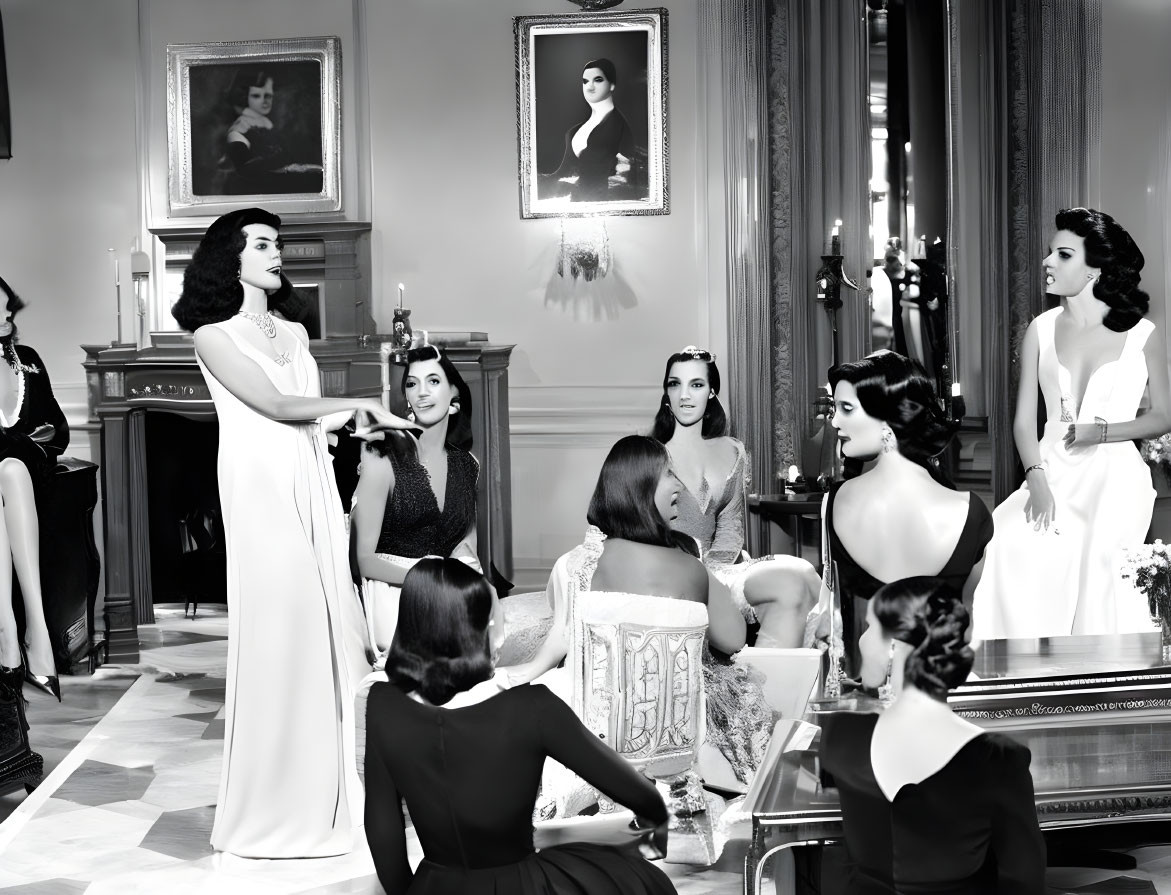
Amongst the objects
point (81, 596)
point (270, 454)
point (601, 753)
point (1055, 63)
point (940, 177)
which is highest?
point (1055, 63)

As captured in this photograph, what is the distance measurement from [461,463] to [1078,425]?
6.93 feet

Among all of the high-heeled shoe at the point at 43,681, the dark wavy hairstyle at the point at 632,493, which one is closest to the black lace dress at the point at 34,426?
the high-heeled shoe at the point at 43,681

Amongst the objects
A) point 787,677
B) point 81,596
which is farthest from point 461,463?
point 81,596

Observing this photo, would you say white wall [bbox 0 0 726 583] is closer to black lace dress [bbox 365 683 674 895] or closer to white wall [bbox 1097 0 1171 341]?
white wall [bbox 1097 0 1171 341]

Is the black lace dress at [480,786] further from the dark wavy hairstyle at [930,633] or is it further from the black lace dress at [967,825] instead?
the dark wavy hairstyle at [930,633]

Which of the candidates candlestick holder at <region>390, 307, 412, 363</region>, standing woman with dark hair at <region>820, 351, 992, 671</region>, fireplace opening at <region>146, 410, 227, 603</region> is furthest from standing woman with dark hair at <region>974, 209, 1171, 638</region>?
fireplace opening at <region>146, 410, 227, 603</region>

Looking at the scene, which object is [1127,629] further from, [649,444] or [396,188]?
[396,188]

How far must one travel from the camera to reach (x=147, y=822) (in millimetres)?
4473

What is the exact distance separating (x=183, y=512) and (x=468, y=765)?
6.98 m

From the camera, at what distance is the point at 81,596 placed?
690 cm

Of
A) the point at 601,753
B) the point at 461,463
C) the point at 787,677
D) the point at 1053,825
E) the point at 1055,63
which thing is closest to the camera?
the point at 601,753

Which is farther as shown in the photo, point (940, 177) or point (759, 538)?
point (759, 538)

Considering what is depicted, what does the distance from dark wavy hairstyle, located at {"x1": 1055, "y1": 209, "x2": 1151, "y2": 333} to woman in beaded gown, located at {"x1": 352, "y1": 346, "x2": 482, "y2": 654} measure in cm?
221

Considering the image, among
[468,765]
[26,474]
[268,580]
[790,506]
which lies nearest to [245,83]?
[26,474]
